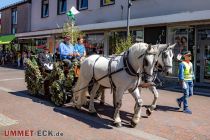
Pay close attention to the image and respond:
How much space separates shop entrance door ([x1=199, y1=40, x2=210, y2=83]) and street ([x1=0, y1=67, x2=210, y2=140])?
5993 mm

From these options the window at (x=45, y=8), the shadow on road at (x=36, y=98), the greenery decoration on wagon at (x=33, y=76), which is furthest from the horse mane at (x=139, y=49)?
the window at (x=45, y=8)

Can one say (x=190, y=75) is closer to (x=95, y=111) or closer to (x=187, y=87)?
(x=187, y=87)

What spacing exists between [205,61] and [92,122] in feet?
33.7

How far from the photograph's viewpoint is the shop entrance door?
51.1 ft

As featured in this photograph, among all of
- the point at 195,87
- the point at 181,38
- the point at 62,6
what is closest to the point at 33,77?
the point at 195,87

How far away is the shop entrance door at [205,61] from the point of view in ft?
51.1

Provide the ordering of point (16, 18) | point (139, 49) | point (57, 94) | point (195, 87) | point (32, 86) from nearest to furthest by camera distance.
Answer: point (139, 49) → point (57, 94) → point (32, 86) → point (195, 87) → point (16, 18)

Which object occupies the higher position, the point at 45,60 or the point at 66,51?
the point at 66,51

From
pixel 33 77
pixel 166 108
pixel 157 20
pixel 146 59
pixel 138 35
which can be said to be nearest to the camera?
pixel 146 59

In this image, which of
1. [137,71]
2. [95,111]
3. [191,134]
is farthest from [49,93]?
[191,134]

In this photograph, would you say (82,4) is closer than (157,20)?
No

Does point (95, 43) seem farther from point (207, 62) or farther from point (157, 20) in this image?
point (207, 62)

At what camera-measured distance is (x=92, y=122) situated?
729 centimetres

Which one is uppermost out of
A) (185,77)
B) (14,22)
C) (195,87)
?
(14,22)
